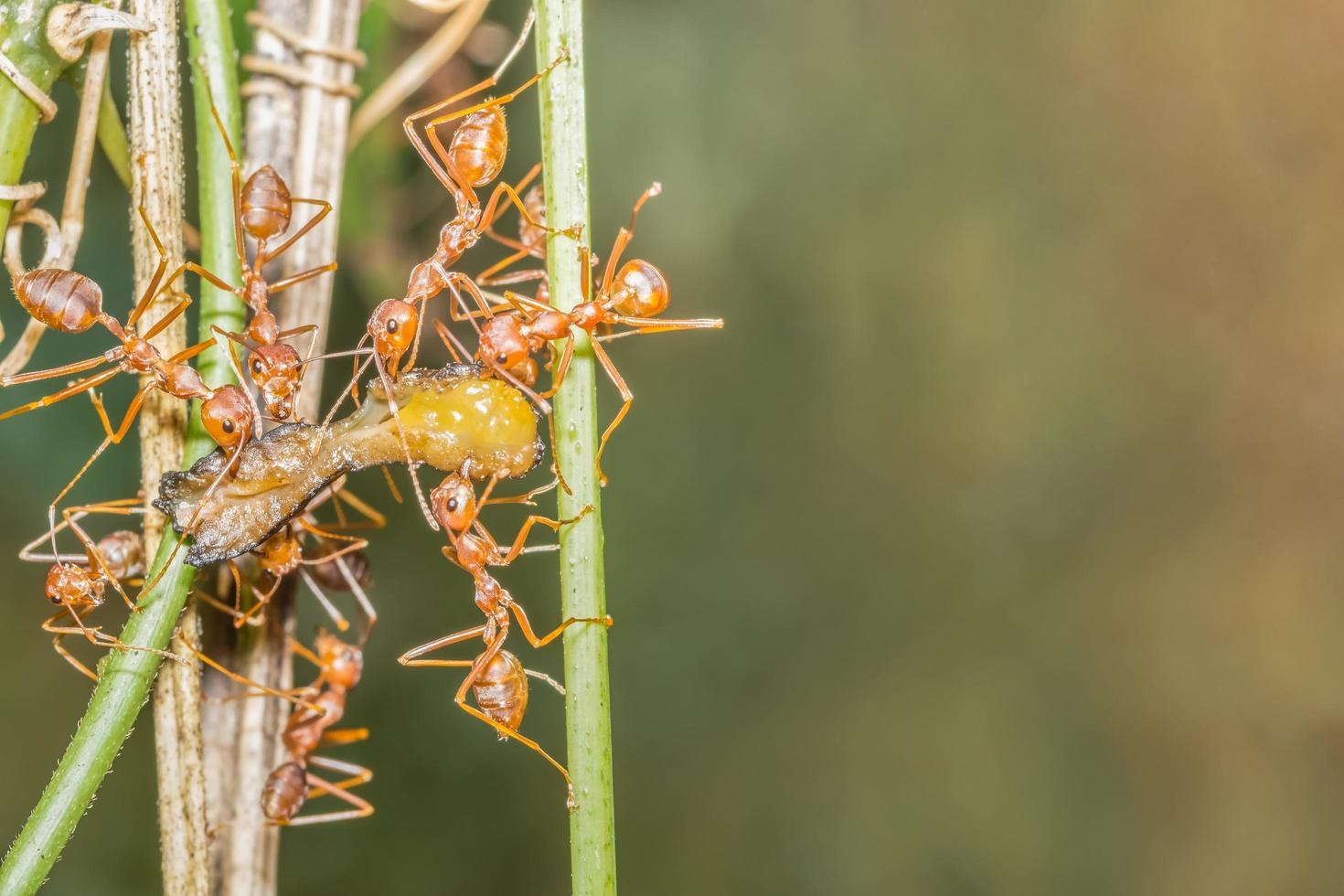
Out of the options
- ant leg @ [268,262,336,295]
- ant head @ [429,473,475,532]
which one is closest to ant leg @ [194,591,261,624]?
ant head @ [429,473,475,532]

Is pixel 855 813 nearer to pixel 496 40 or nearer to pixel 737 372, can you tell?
pixel 737 372

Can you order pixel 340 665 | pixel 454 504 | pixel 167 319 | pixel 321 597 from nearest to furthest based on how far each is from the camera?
pixel 167 319 < pixel 454 504 < pixel 321 597 < pixel 340 665

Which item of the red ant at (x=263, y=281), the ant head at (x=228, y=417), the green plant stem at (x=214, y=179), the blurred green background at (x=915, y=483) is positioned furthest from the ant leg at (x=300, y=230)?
the blurred green background at (x=915, y=483)

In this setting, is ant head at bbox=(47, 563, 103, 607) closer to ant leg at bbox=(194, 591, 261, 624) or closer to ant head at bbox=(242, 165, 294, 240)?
ant leg at bbox=(194, 591, 261, 624)

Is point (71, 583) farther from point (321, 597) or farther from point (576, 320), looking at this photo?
point (576, 320)

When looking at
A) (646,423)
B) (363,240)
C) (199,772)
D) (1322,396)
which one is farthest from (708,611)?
(199,772)

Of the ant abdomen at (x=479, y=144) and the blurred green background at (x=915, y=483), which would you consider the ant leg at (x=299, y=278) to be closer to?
the ant abdomen at (x=479, y=144)

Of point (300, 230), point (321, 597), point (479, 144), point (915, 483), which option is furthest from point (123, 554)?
point (915, 483)
